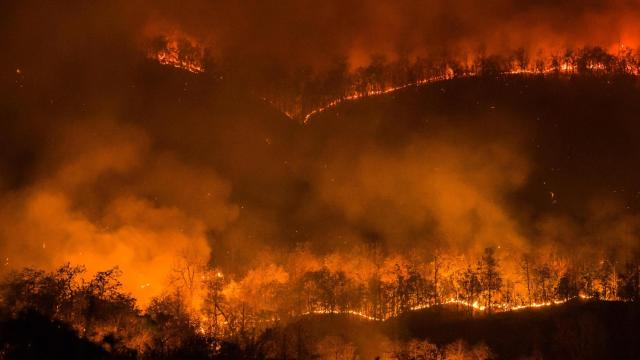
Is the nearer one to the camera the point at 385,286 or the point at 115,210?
the point at 385,286

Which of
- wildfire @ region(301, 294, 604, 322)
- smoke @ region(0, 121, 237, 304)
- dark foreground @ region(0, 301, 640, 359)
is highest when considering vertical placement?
smoke @ region(0, 121, 237, 304)

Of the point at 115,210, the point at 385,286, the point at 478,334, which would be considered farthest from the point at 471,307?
the point at 115,210

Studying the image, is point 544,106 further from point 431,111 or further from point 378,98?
point 378,98

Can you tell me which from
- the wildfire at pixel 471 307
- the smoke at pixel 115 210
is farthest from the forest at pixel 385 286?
the smoke at pixel 115 210

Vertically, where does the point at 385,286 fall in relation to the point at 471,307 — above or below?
above

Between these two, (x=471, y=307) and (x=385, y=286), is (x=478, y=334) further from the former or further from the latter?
(x=385, y=286)

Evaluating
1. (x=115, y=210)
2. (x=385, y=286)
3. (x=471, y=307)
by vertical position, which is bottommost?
(x=471, y=307)

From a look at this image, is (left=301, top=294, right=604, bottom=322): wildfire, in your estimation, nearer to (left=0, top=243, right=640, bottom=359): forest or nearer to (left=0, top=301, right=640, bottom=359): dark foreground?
(left=0, top=243, right=640, bottom=359): forest

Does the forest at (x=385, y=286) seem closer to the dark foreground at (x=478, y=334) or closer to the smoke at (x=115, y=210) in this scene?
the dark foreground at (x=478, y=334)

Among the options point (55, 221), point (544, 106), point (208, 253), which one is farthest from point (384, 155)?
point (55, 221)

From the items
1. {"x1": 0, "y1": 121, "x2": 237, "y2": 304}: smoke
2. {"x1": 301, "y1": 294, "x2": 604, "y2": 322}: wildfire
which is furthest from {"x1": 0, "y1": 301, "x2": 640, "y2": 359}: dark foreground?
{"x1": 0, "y1": 121, "x2": 237, "y2": 304}: smoke

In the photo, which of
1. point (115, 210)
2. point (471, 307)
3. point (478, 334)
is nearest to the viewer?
point (478, 334)

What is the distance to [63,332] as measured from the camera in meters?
25.0

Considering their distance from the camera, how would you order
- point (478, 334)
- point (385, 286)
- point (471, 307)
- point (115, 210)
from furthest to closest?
1. point (115, 210)
2. point (385, 286)
3. point (471, 307)
4. point (478, 334)
